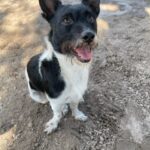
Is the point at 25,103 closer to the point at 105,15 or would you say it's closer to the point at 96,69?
the point at 96,69

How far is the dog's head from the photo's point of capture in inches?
135

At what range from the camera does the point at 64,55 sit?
3744 mm

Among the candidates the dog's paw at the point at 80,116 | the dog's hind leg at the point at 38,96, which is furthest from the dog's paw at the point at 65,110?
the dog's hind leg at the point at 38,96

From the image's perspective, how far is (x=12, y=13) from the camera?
7.06 metres

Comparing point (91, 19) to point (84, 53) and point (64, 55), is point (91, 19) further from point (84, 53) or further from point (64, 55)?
point (64, 55)

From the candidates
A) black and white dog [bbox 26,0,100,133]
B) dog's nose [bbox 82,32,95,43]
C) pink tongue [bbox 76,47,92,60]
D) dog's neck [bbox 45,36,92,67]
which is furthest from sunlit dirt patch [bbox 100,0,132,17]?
dog's nose [bbox 82,32,95,43]

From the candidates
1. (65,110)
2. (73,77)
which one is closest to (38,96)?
(65,110)

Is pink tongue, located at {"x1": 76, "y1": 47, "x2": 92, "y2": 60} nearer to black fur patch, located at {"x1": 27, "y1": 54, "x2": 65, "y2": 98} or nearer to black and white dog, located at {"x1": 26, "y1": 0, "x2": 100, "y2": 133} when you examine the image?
black and white dog, located at {"x1": 26, "y1": 0, "x2": 100, "y2": 133}

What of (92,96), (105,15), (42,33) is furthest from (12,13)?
(92,96)

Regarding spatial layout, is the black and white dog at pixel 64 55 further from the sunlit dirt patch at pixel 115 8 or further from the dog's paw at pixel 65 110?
the sunlit dirt patch at pixel 115 8

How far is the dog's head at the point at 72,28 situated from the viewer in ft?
11.3

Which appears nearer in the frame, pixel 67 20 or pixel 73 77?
pixel 67 20

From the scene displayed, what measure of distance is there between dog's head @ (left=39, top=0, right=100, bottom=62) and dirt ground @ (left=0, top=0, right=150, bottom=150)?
1.19m

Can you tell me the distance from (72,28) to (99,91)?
1.68 meters
